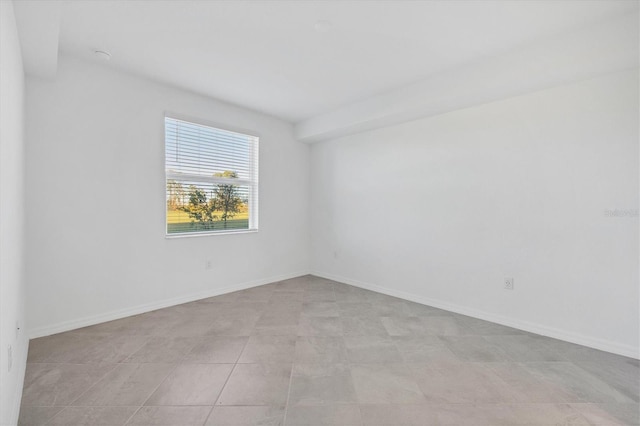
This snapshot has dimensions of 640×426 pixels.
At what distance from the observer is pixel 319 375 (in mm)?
1980

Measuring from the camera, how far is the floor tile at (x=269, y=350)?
219 centimetres

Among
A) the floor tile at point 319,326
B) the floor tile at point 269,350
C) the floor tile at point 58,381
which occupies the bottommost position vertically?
the floor tile at point 269,350

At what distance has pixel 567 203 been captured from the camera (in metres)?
2.55

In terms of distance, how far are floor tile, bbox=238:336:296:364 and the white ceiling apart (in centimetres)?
255

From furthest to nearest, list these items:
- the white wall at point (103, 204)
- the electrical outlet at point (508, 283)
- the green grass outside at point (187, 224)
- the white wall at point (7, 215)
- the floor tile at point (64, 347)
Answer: the green grass outside at point (187, 224) → the electrical outlet at point (508, 283) → the white wall at point (103, 204) → the floor tile at point (64, 347) → the white wall at point (7, 215)

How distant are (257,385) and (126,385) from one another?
0.84 meters

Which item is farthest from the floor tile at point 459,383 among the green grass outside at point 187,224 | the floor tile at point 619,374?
the green grass outside at point 187,224

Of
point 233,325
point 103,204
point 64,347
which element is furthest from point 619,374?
point 103,204

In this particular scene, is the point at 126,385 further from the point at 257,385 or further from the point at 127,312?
the point at 127,312

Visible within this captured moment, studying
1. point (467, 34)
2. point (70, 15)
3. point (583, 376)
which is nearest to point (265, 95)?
point (70, 15)

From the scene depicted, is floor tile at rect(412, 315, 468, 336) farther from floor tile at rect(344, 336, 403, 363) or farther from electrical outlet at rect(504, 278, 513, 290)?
electrical outlet at rect(504, 278, 513, 290)

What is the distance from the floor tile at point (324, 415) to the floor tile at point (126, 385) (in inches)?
36.5

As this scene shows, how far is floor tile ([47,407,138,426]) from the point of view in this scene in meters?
1.52

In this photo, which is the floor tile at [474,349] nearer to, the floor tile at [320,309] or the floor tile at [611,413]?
the floor tile at [611,413]
